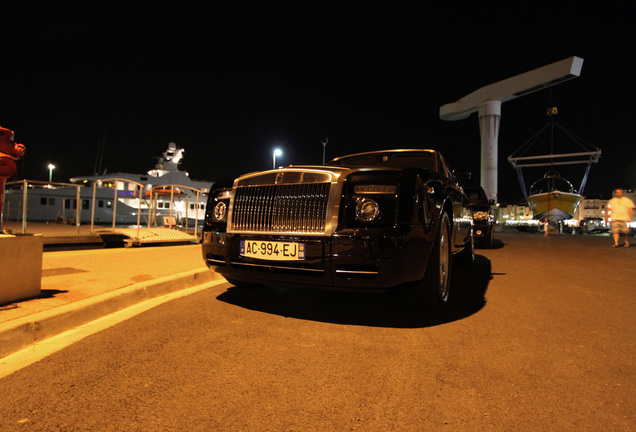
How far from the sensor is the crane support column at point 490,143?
2658 cm

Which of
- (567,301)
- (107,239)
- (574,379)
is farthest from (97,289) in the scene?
(107,239)

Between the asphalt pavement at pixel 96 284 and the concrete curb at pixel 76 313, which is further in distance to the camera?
the asphalt pavement at pixel 96 284

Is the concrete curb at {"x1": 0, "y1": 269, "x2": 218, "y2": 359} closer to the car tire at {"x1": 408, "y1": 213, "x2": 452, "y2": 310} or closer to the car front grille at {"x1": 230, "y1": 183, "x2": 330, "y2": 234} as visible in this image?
the car front grille at {"x1": 230, "y1": 183, "x2": 330, "y2": 234}

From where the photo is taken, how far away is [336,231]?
2.74 metres

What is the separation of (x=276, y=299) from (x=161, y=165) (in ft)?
117

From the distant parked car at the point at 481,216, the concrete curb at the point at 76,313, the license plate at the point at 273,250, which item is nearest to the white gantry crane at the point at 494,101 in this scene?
the distant parked car at the point at 481,216

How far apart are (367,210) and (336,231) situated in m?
0.30

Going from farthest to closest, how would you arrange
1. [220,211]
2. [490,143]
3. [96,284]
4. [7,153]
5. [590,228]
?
[590,228] → [490,143] → [96,284] → [220,211] → [7,153]

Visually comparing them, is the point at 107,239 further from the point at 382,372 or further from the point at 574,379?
the point at 574,379

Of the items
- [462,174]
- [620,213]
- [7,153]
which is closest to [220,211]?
[7,153]

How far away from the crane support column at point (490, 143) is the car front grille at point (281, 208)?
1049 inches

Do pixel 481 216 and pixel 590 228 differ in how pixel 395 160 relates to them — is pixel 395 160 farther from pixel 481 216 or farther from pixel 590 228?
pixel 590 228

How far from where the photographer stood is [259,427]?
1.49 meters

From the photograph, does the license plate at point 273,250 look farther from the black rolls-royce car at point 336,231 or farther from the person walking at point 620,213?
the person walking at point 620,213
